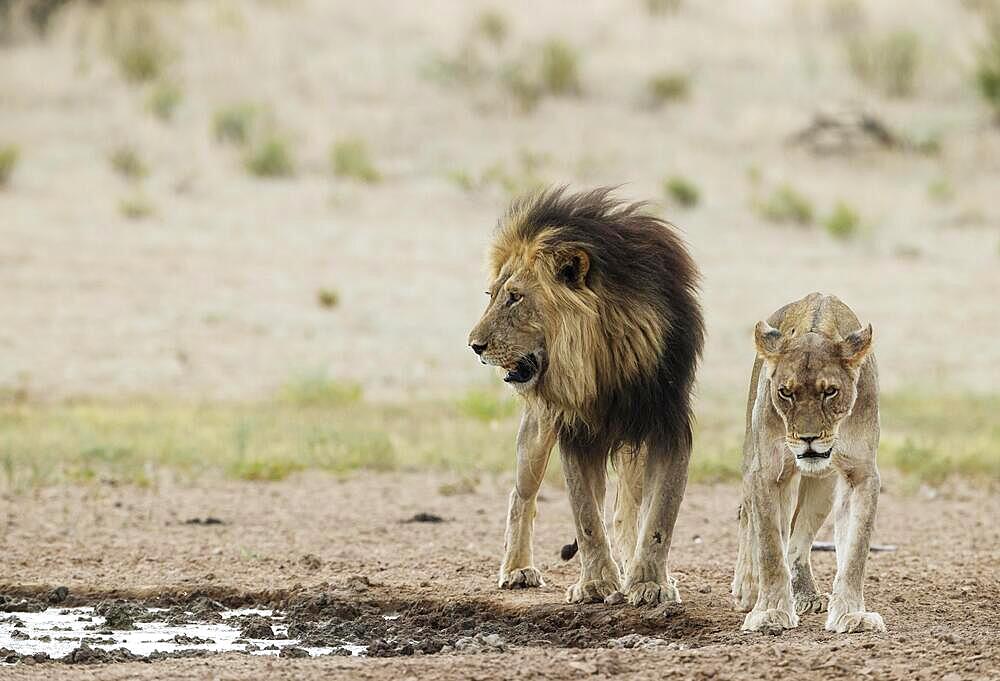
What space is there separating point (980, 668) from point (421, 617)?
2544mm

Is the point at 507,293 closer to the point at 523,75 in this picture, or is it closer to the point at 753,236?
the point at 753,236

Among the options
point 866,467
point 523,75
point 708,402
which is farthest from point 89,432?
point 523,75

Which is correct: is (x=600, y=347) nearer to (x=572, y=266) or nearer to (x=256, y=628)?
(x=572, y=266)

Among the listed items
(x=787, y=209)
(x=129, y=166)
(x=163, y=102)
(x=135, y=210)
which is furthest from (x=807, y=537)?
(x=163, y=102)

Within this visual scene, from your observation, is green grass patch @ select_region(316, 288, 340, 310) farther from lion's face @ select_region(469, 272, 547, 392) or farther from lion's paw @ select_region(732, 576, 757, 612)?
lion's paw @ select_region(732, 576, 757, 612)

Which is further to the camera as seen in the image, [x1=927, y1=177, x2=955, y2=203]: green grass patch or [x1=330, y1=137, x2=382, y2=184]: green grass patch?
[x1=927, y1=177, x2=955, y2=203]: green grass patch

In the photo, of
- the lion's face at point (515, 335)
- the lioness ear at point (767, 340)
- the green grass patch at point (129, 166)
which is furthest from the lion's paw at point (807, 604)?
the green grass patch at point (129, 166)

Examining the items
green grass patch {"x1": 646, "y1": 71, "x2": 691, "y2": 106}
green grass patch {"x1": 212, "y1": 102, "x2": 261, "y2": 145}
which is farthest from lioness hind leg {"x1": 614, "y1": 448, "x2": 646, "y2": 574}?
A: green grass patch {"x1": 646, "y1": 71, "x2": 691, "y2": 106}

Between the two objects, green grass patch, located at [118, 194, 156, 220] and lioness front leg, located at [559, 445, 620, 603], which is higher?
green grass patch, located at [118, 194, 156, 220]

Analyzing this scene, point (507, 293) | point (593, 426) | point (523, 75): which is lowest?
point (593, 426)

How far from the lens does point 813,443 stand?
663cm

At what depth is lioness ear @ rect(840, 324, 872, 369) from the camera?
6734mm

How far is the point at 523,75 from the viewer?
2894cm

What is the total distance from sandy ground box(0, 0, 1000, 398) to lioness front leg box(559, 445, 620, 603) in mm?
9122
